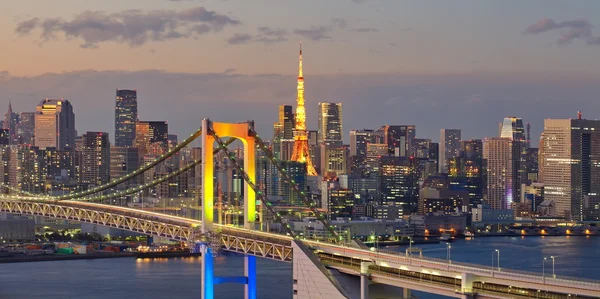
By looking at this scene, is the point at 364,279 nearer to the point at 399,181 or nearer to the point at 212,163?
the point at 212,163

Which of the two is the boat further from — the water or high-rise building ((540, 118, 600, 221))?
high-rise building ((540, 118, 600, 221))

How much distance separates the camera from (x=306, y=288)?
20.0 meters

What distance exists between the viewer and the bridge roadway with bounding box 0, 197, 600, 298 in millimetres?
16469

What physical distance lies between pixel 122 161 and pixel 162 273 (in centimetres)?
4389

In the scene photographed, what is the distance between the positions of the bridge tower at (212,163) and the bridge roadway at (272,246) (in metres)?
0.43

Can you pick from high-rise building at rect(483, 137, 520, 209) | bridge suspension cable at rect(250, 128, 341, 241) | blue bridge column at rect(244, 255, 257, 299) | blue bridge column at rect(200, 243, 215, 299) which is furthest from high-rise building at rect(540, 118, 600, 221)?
blue bridge column at rect(200, 243, 215, 299)

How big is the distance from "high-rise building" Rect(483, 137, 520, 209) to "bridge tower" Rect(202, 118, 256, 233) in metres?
58.2

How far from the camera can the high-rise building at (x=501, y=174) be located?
83.6 m

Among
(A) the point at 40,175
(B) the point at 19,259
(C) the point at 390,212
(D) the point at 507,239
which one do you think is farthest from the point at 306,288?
(A) the point at 40,175

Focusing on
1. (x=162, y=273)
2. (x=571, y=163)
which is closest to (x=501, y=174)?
(x=571, y=163)

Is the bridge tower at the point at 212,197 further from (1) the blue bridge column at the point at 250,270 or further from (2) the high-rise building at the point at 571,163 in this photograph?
(2) the high-rise building at the point at 571,163

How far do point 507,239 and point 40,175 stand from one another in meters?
29.4

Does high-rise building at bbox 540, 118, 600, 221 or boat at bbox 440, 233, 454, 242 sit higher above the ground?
high-rise building at bbox 540, 118, 600, 221

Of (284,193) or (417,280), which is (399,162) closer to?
(284,193)
